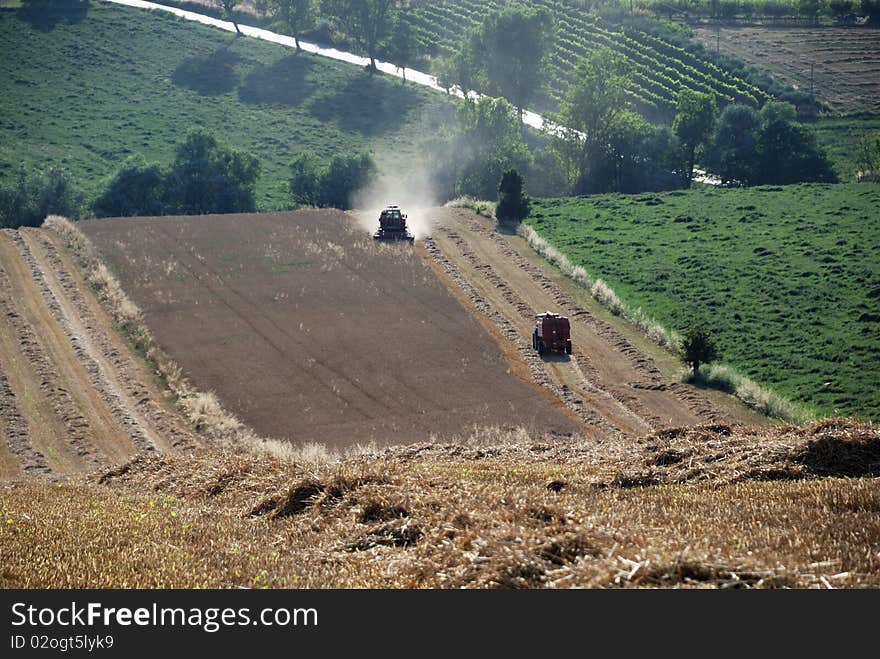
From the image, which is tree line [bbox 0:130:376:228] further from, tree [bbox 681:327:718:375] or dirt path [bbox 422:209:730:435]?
tree [bbox 681:327:718:375]

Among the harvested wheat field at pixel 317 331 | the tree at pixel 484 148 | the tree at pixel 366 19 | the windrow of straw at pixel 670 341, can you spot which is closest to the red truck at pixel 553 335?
the harvested wheat field at pixel 317 331

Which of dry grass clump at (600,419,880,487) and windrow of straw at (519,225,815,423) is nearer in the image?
dry grass clump at (600,419,880,487)

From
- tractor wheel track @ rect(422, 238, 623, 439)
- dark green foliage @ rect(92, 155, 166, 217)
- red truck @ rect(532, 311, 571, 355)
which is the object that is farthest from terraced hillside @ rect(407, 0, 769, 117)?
red truck @ rect(532, 311, 571, 355)

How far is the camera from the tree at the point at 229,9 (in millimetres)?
147000

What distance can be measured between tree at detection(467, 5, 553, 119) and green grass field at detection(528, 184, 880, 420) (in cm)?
4458

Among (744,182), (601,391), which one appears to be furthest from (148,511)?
(744,182)

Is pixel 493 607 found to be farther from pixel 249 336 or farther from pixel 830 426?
pixel 249 336

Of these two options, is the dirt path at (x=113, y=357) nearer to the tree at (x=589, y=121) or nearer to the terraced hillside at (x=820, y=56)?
the tree at (x=589, y=121)

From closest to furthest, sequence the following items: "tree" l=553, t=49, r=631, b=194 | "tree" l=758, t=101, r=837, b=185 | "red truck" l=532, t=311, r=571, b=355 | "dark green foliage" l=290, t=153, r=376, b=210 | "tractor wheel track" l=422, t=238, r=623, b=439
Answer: "tractor wheel track" l=422, t=238, r=623, b=439 < "red truck" l=532, t=311, r=571, b=355 < "dark green foliage" l=290, t=153, r=376, b=210 < "tree" l=758, t=101, r=837, b=185 < "tree" l=553, t=49, r=631, b=194

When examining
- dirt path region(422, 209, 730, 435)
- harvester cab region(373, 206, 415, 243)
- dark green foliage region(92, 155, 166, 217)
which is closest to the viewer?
dirt path region(422, 209, 730, 435)

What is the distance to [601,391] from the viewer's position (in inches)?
1748

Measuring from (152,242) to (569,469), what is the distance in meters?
46.8

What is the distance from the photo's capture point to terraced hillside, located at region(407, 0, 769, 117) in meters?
125

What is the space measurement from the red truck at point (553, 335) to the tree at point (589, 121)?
54352 mm
